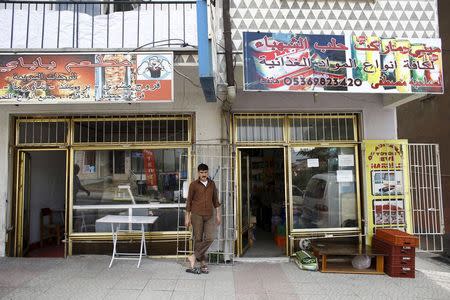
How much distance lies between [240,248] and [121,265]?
216cm

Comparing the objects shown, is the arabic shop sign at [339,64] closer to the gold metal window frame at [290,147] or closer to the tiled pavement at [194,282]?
the gold metal window frame at [290,147]

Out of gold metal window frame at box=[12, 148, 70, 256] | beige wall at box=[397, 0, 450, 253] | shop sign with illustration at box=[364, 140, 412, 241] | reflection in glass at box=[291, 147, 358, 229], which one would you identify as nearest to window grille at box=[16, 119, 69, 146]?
gold metal window frame at box=[12, 148, 70, 256]

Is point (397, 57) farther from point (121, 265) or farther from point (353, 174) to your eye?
point (121, 265)

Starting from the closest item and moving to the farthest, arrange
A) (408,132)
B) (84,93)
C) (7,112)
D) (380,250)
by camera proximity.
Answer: (84,93) < (380,250) < (7,112) < (408,132)

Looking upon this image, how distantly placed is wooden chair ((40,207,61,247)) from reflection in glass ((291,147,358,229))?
18.0 ft

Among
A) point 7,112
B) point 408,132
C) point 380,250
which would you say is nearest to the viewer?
point 380,250

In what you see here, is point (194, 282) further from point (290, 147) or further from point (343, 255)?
point (290, 147)

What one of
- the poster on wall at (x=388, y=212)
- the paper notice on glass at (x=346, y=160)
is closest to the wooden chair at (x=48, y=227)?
the paper notice on glass at (x=346, y=160)

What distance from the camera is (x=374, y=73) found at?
234 inches

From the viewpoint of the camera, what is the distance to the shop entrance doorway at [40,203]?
24.0ft

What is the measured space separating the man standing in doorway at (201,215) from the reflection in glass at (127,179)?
1.07 meters

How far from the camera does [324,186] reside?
7.51m

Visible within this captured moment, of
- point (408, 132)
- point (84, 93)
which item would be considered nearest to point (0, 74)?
point (84, 93)

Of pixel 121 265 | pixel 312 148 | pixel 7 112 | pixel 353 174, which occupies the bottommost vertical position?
pixel 121 265
